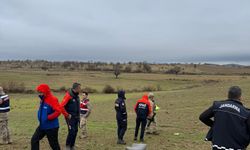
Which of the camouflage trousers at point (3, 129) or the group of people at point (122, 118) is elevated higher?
the group of people at point (122, 118)

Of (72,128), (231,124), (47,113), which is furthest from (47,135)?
(231,124)

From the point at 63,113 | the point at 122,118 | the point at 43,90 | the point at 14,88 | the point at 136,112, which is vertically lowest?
the point at 14,88

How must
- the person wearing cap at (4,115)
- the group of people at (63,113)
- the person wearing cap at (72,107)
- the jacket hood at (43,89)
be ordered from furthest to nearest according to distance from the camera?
the person wearing cap at (4,115) → the person wearing cap at (72,107) → the group of people at (63,113) → the jacket hood at (43,89)

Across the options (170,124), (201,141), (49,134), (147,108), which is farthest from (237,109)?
(170,124)

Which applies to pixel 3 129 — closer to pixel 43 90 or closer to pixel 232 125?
pixel 43 90

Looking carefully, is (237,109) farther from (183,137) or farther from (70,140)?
(183,137)

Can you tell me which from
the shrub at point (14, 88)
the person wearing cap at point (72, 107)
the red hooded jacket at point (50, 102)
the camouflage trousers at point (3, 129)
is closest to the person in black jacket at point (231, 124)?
the red hooded jacket at point (50, 102)

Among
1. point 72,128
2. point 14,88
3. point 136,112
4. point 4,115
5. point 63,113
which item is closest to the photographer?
point 63,113

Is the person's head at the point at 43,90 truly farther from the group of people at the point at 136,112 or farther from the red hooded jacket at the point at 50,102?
the group of people at the point at 136,112

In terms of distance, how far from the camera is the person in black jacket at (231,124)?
6.04 m

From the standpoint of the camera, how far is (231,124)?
6.07 meters

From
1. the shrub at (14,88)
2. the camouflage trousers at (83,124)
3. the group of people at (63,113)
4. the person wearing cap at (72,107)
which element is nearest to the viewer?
the group of people at (63,113)

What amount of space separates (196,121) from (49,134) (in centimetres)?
1315

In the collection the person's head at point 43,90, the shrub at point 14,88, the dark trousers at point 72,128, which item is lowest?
the shrub at point 14,88
